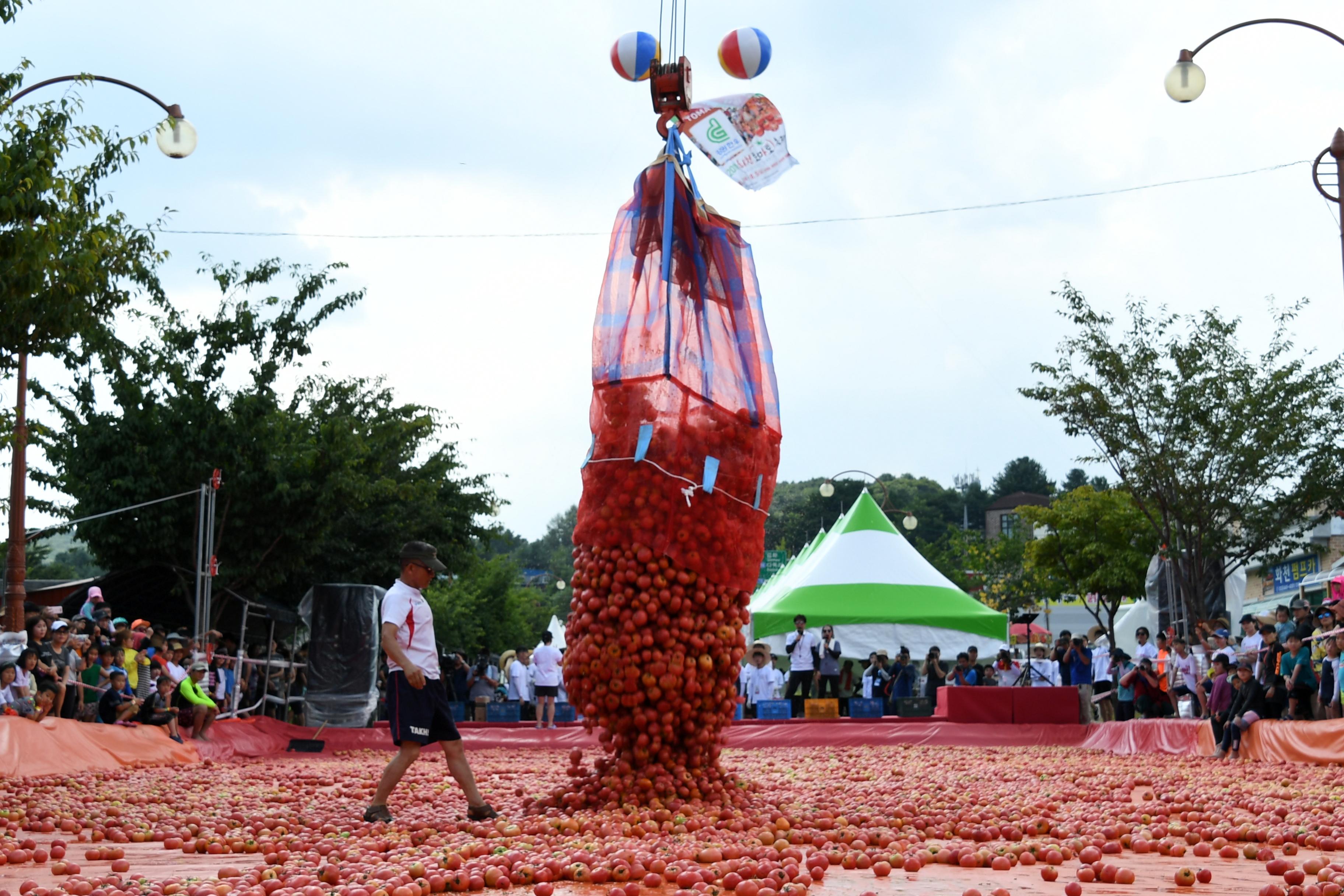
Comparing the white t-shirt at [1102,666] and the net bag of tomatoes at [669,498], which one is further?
the white t-shirt at [1102,666]

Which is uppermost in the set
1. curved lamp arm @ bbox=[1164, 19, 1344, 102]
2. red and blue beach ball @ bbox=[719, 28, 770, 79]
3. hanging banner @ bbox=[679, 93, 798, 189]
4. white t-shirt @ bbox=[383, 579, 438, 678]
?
curved lamp arm @ bbox=[1164, 19, 1344, 102]

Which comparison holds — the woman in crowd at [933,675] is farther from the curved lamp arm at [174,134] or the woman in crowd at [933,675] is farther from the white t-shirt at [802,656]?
the curved lamp arm at [174,134]

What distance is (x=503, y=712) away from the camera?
2019cm

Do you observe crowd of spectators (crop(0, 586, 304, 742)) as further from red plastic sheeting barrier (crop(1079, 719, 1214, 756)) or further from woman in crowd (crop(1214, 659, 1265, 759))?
woman in crowd (crop(1214, 659, 1265, 759))

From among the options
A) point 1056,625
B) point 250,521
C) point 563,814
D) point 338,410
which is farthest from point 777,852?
point 1056,625

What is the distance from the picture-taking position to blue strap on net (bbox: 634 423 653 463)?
7031 mm

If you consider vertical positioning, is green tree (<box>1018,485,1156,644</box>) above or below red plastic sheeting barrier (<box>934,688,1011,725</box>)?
above

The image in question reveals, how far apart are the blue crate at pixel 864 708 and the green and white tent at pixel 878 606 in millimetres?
3429

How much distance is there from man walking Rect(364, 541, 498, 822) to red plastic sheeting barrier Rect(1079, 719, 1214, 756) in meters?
10.1

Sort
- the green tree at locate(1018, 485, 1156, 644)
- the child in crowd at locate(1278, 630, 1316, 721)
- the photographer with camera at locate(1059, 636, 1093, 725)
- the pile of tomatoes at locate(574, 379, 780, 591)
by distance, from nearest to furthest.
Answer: the pile of tomatoes at locate(574, 379, 780, 591)
the child in crowd at locate(1278, 630, 1316, 721)
the photographer with camera at locate(1059, 636, 1093, 725)
the green tree at locate(1018, 485, 1156, 644)

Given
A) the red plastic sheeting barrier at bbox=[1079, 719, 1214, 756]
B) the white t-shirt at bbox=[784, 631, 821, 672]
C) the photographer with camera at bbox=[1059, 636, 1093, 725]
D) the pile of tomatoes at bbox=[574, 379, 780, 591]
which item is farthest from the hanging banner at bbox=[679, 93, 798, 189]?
the photographer with camera at bbox=[1059, 636, 1093, 725]

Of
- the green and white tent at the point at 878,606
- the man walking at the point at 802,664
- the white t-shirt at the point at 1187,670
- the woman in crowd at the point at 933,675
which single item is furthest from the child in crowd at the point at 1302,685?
the green and white tent at the point at 878,606

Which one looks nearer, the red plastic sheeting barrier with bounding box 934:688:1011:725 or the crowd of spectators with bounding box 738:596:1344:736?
the crowd of spectators with bounding box 738:596:1344:736

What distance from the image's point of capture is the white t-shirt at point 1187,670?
16.0 meters
